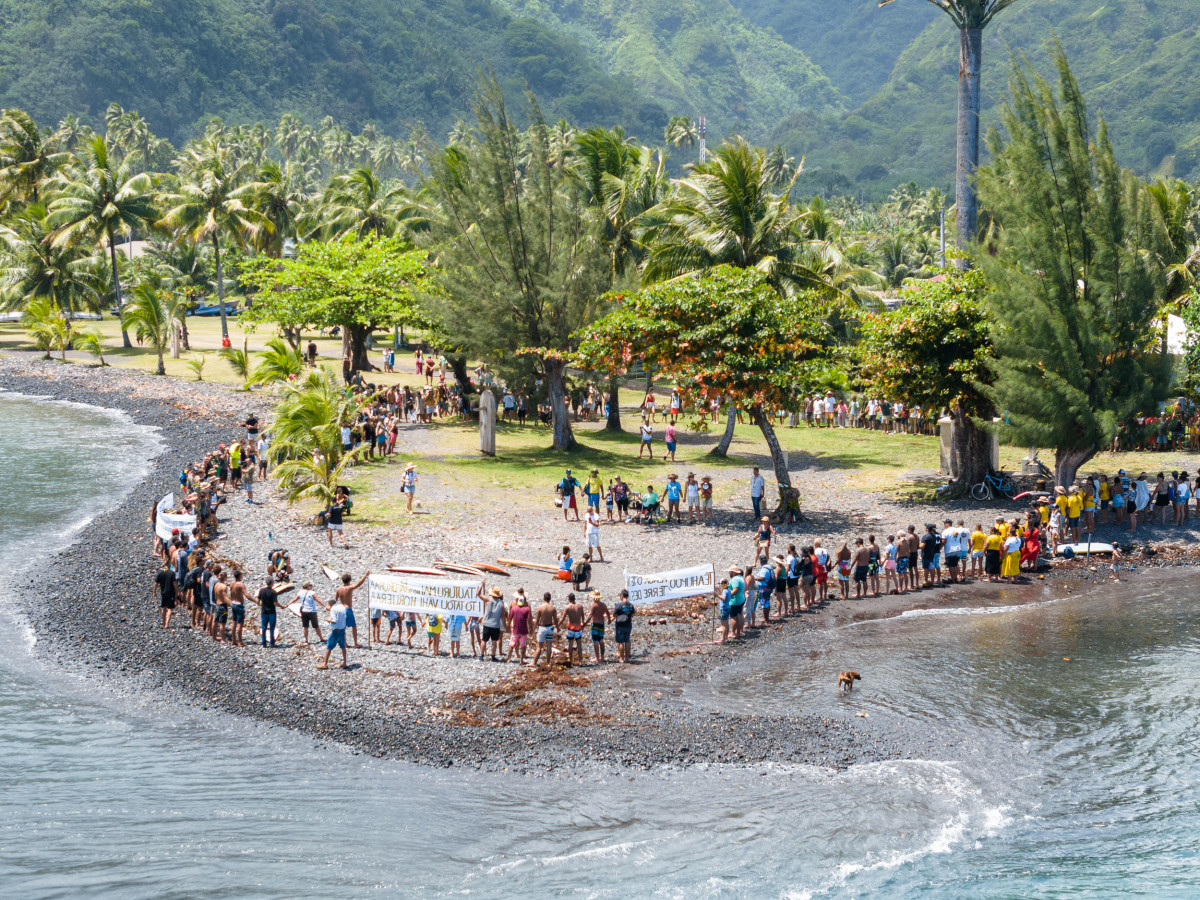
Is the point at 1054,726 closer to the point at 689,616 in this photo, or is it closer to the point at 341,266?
the point at 689,616

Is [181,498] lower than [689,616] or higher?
higher

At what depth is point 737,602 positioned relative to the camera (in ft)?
64.0

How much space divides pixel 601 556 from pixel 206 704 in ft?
29.4

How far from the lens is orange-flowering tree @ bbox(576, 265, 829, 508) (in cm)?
2623

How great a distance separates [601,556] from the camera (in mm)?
23672

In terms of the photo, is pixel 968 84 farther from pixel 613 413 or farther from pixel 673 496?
pixel 613 413

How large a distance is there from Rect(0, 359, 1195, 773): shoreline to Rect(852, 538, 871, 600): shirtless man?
40cm

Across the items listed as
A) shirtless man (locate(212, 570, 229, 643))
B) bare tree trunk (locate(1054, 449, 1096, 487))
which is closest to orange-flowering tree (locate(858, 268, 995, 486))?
bare tree trunk (locate(1054, 449, 1096, 487))

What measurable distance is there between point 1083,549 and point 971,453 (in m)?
4.78

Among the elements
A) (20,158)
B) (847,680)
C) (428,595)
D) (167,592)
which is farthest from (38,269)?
(847,680)

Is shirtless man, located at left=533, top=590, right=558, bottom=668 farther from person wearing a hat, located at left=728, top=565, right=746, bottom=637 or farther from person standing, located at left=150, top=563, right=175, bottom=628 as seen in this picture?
person standing, located at left=150, top=563, right=175, bottom=628

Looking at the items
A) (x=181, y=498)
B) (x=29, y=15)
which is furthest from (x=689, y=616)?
(x=29, y=15)

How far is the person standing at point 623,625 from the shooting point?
18141mm

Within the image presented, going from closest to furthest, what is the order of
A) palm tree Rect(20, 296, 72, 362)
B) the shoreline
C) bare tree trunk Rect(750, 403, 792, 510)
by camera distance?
the shoreline < bare tree trunk Rect(750, 403, 792, 510) < palm tree Rect(20, 296, 72, 362)
